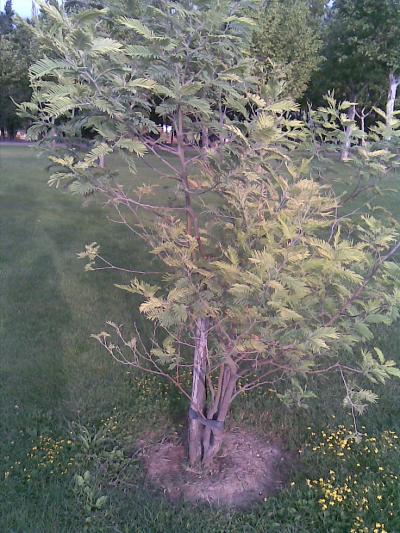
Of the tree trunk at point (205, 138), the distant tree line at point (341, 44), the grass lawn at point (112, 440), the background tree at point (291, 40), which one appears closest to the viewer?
the tree trunk at point (205, 138)

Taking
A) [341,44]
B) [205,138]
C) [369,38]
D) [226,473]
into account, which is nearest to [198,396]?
[226,473]

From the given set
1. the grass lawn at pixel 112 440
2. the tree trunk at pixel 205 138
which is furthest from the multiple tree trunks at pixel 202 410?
the tree trunk at pixel 205 138

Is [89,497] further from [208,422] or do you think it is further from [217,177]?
[217,177]

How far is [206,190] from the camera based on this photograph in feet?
8.59

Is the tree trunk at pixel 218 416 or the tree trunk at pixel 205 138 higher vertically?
the tree trunk at pixel 205 138

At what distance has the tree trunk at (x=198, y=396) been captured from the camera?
2.95m

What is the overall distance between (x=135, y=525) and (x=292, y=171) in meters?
1.97

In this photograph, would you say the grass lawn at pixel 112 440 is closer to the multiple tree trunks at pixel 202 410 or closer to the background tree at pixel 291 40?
the multiple tree trunks at pixel 202 410

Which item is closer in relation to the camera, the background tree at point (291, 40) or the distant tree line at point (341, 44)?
the background tree at point (291, 40)

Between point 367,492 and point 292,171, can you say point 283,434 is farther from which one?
point 292,171

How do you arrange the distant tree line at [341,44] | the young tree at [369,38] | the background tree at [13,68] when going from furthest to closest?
the background tree at [13,68] → the young tree at [369,38] → the distant tree line at [341,44]

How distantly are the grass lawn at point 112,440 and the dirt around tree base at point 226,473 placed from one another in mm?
102

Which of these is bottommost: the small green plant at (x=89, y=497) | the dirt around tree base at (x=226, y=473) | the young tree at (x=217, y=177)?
the dirt around tree base at (x=226, y=473)

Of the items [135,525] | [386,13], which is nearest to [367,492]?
[135,525]
